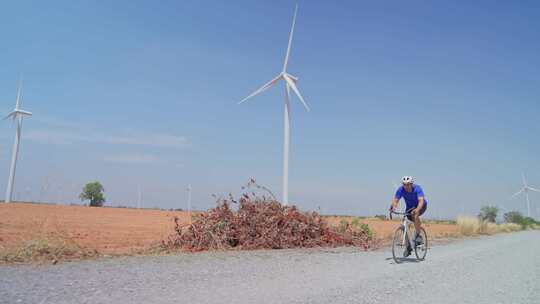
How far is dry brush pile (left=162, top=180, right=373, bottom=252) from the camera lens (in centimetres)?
1407

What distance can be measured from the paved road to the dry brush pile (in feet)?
9.50

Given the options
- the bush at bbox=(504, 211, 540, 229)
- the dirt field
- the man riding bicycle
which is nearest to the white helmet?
the man riding bicycle

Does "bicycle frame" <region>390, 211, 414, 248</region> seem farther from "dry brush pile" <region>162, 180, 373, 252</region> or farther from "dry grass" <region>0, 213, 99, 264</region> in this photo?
"dry grass" <region>0, 213, 99, 264</region>

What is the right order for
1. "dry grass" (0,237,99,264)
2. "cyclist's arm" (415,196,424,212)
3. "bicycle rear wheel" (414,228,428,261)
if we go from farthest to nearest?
"bicycle rear wheel" (414,228,428,261) → "cyclist's arm" (415,196,424,212) → "dry grass" (0,237,99,264)

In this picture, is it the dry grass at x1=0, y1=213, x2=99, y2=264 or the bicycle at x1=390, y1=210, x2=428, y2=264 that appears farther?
the bicycle at x1=390, y1=210, x2=428, y2=264

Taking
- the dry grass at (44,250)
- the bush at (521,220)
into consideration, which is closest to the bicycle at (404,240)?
the dry grass at (44,250)

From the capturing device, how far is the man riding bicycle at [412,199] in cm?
1194

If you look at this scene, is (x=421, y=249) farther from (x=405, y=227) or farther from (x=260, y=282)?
(x=260, y=282)

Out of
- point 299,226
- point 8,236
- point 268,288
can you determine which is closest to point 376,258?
point 299,226

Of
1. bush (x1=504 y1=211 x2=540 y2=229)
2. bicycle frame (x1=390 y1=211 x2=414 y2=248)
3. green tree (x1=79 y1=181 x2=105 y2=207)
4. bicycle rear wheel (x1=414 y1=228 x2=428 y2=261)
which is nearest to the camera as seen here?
bicycle frame (x1=390 y1=211 x2=414 y2=248)

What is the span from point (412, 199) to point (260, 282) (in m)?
6.11

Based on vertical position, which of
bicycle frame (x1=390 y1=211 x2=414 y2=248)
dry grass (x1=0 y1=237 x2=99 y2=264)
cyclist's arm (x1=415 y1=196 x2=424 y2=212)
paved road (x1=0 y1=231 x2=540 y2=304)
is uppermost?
cyclist's arm (x1=415 y1=196 x2=424 y2=212)

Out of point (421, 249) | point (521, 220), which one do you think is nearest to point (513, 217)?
point (521, 220)

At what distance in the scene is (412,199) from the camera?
12.1m
